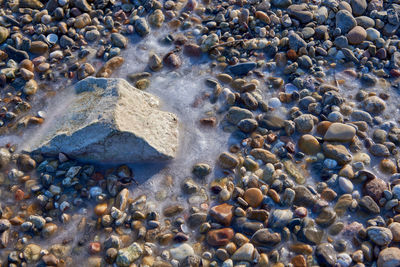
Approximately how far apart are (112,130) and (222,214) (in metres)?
1.09

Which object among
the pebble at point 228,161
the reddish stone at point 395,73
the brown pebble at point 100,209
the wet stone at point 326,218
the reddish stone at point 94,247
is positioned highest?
the reddish stone at point 395,73

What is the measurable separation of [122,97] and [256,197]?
55.2 inches

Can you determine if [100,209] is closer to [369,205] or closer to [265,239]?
[265,239]

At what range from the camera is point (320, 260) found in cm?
270

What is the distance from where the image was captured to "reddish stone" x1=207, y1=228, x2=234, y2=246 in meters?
2.77

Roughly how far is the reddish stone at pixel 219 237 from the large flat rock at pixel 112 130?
76 cm

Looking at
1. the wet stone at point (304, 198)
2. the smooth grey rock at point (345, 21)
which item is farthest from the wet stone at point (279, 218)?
the smooth grey rock at point (345, 21)

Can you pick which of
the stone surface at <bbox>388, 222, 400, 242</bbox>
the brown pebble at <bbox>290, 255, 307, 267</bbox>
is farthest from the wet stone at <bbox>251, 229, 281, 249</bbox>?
the stone surface at <bbox>388, 222, 400, 242</bbox>

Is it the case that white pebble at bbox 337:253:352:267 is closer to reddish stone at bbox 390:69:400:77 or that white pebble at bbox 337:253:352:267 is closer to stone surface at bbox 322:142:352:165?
stone surface at bbox 322:142:352:165

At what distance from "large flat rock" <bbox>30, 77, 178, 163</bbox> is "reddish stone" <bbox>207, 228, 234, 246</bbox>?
2.48 feet

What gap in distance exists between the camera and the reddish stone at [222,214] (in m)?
2.86

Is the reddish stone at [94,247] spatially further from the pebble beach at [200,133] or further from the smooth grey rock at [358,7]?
the smooth grey rock at [358,7]

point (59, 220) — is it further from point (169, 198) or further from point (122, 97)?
point (122, 97)

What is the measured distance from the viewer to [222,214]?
287 centimetres
